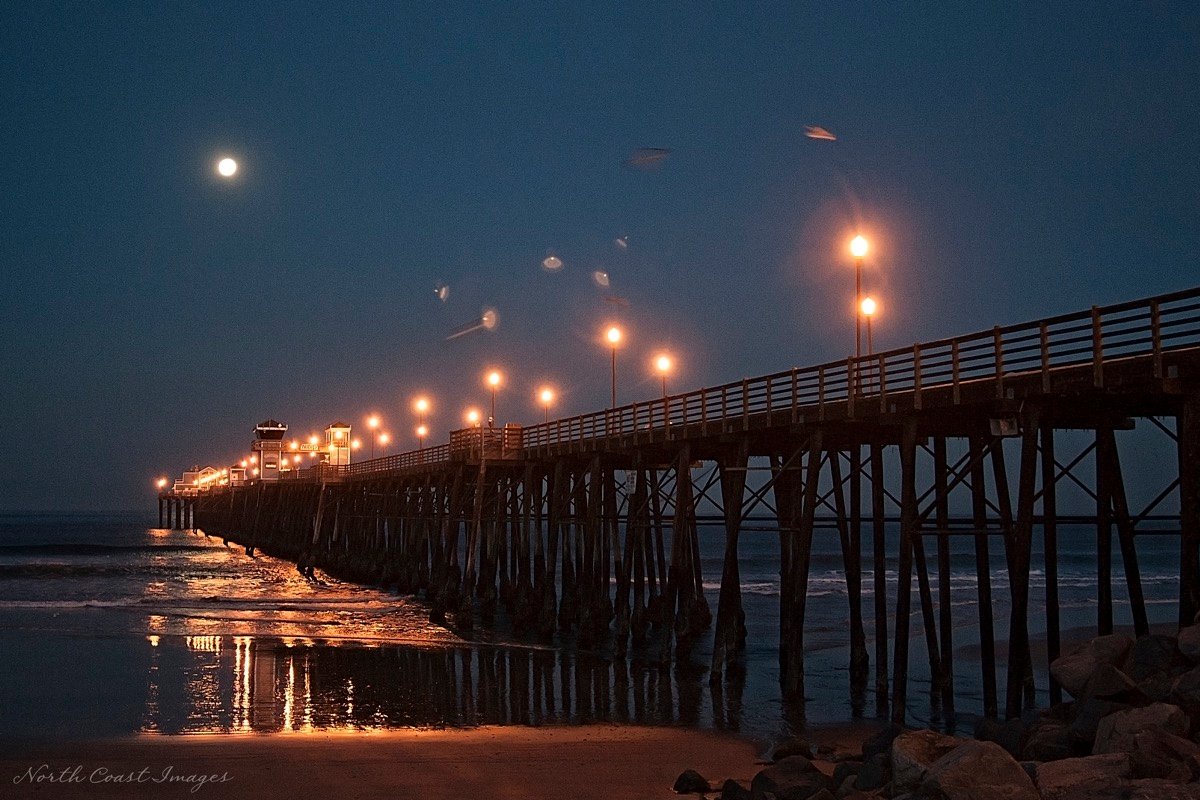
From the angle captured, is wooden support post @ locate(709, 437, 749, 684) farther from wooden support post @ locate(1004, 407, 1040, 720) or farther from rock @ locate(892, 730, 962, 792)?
rock @ locate(892, 730, 962, 792)

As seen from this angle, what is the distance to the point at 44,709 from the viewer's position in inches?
716

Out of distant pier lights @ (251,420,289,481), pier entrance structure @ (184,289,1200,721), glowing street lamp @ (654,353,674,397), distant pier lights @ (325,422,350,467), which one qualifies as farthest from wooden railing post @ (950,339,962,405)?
distant pier lights @ (251,420,289,481)

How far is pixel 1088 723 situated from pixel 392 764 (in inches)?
317

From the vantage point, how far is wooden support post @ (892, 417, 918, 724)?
15.4 meters

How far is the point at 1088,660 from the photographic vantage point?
36.7ft

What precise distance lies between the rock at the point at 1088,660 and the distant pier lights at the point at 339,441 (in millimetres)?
69136

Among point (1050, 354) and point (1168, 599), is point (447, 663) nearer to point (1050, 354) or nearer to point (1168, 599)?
point (1050, 354)

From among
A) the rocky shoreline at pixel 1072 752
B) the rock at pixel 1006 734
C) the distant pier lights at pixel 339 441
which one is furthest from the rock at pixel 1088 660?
the distant pier lights at pixel 339 441

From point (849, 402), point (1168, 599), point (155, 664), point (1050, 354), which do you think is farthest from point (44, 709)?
point (1168, 599)

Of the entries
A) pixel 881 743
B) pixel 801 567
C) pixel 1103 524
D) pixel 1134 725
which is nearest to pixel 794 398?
pixel 801 567

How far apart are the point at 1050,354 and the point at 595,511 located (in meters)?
13.7

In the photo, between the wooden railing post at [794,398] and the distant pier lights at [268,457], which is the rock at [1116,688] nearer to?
the wooden railing post at [794,398]

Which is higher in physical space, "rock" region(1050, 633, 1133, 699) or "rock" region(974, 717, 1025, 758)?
"rock" region(1050, 633, 1133, 699)

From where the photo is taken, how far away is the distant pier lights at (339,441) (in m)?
77.2
